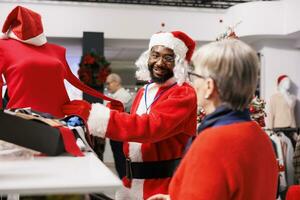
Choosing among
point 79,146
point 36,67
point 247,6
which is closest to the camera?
point 79,146

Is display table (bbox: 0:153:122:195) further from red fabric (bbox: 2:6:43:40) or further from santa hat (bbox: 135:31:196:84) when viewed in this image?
santa hat (bbox: 135:31:196:84)

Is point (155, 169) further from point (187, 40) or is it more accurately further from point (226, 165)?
point (226, 165)

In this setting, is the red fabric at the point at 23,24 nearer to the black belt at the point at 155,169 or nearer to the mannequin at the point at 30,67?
the mannequin at the point at 30,67

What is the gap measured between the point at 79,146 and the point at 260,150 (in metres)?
0.61

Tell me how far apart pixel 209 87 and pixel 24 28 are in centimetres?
101

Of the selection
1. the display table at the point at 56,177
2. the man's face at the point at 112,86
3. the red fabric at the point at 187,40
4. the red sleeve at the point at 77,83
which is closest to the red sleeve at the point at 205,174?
the display table at the point at 56,177

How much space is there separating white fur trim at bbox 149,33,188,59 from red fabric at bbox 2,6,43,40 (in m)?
0.72

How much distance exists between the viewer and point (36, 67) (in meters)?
1.89

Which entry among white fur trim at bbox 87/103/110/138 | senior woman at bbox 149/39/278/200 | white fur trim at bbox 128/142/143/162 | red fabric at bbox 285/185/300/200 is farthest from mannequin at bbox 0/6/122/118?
red fabric at bbox 285/185/300/200

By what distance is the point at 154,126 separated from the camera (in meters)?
2.11

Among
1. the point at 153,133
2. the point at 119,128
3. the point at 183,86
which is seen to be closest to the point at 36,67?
the point at 119,128

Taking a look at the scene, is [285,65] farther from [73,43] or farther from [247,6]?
[73,43]

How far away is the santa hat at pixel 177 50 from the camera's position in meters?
2.45

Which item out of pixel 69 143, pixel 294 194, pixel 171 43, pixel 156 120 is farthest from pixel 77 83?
pixel 294 194
